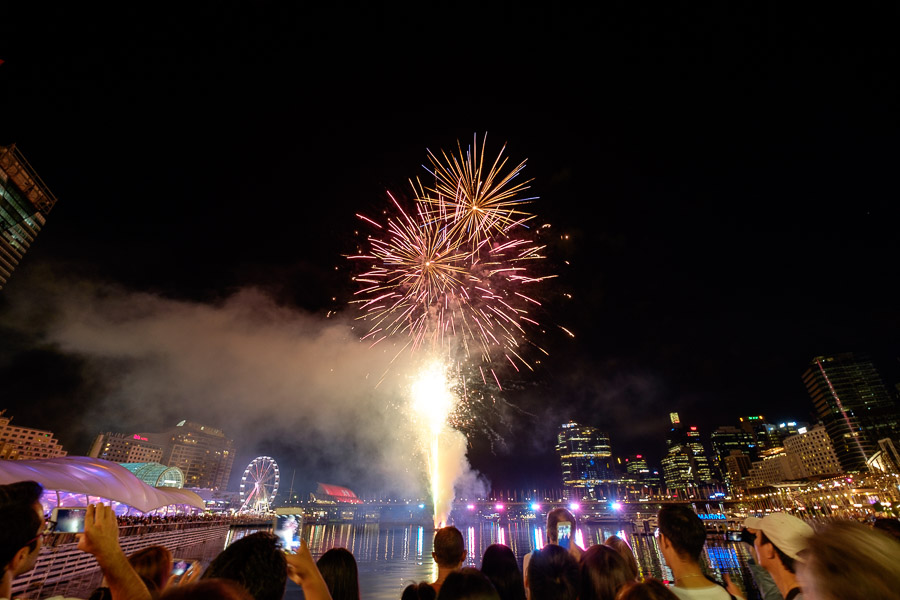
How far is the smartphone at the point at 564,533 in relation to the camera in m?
5.38

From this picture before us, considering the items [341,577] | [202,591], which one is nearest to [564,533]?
[341,577]

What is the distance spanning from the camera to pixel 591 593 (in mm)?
3570

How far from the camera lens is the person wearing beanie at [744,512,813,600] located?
3432 millimetres

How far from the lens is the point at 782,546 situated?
11.4 ft

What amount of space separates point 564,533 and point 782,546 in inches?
106

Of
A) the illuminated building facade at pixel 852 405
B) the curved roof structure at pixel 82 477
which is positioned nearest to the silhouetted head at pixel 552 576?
the curved roof structure at pixel 82 477

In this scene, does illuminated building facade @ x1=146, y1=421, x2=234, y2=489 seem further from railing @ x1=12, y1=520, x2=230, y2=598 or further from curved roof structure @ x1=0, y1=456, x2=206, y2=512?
railing @ x1=12, y1=520, x2=230, y2=598

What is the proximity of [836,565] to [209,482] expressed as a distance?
210395 mm

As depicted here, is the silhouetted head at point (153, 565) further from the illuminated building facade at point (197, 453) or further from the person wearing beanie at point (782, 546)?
the illuminated building facade at point (197, 453)

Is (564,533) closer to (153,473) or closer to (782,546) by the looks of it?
(782,546)

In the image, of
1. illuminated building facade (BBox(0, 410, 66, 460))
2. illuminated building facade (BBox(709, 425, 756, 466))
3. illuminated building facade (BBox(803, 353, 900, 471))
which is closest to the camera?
illuminated building facade (BBox(0, 410, 66, 460))

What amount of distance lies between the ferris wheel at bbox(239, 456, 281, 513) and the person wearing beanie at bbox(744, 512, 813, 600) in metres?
110

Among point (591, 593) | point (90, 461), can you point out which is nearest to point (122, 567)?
point (591, 593)

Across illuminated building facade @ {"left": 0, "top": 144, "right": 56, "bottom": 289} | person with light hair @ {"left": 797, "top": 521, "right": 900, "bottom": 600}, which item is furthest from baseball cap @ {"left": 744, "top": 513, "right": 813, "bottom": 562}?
illuminated building facade @ {"left": 0, "top": 144, "right": 56, "bottom": 289}
